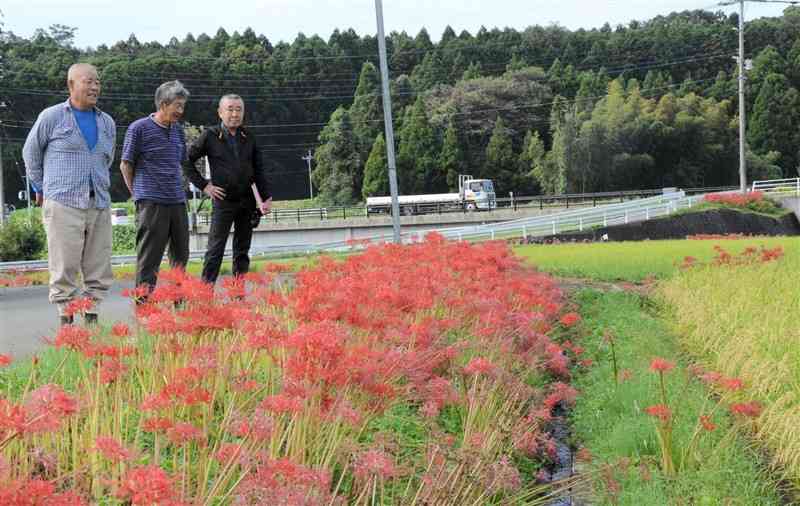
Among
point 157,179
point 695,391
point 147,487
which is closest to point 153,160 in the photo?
point 157,179

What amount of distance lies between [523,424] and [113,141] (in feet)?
12.7

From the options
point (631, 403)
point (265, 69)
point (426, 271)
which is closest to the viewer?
point (631, 403)

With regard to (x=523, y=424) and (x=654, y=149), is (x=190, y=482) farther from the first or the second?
(x=654, y=149)

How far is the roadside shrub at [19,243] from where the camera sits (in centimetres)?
2928

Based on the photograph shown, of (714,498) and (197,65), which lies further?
(197,65)

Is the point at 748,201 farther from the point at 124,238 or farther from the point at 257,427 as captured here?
the point at 257,427

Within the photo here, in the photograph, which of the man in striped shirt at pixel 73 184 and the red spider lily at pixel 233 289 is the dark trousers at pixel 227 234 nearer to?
the man in striped shirt at pixel 73 184

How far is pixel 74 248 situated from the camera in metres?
6.41

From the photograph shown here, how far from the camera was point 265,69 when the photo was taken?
288ft

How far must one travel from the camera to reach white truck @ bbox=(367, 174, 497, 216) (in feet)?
186

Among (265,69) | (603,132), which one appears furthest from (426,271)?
(265,69)

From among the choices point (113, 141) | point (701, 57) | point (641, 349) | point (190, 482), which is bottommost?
point (641, 349)

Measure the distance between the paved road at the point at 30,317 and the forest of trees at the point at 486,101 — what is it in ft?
167

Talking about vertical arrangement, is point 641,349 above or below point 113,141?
below
